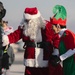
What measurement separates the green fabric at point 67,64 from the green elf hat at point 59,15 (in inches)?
24.2

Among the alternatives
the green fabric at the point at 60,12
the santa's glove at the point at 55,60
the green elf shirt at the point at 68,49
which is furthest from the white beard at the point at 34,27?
the green elf shirt at the point at 68,49

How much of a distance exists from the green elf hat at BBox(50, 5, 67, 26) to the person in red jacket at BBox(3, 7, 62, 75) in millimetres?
124

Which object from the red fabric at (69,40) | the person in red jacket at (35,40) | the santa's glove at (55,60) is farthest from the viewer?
the person in red jacket at (35,40)

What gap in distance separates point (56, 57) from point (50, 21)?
60 centimetres

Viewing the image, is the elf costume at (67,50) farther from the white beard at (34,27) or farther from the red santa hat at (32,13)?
the red santa hat at (32,13)

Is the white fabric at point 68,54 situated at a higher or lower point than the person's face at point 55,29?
lower

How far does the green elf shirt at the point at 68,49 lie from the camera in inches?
273

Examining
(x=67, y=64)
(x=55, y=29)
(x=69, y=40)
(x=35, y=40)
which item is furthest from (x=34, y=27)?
(x=67, y=64)

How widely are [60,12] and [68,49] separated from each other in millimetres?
883

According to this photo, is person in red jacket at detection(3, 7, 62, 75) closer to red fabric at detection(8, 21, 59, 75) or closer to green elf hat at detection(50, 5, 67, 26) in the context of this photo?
red fabric at detection(8, 21, 59, 75)

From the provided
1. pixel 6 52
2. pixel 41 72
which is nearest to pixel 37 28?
pixel 41 72

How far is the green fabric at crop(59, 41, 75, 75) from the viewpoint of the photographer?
22.7ft

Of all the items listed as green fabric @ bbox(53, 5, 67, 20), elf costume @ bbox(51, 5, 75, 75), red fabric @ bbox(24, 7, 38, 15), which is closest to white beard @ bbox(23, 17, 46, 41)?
red fabric @ bbox(24, 7, 38, 15)

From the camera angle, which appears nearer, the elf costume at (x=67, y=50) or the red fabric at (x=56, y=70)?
the elf costume at (x=67, y=50)
